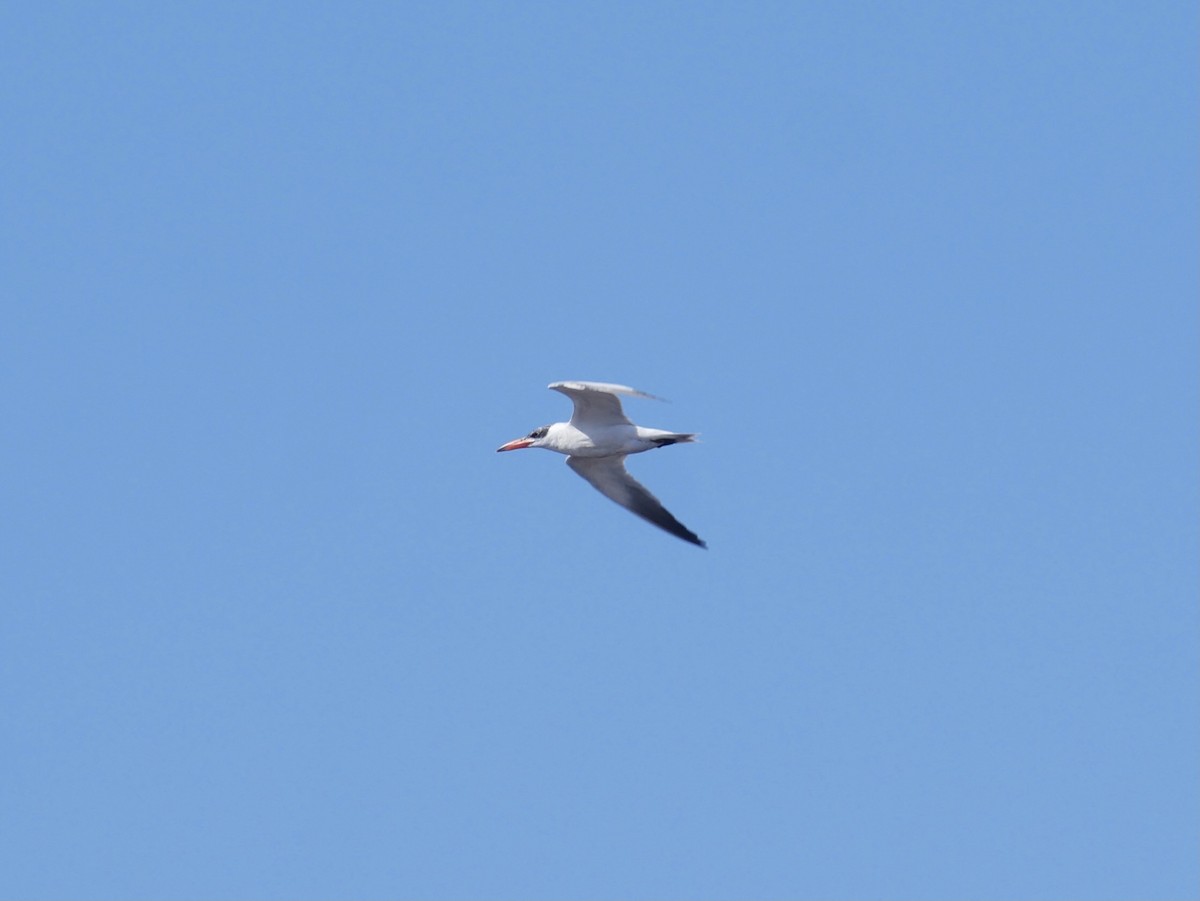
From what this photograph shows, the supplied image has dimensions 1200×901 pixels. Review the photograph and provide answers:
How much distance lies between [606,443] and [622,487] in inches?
64.3

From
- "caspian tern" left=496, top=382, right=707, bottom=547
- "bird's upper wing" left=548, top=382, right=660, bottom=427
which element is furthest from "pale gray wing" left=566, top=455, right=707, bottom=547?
"bird's upper wing" left=548, top=382, right=660, bottom=427

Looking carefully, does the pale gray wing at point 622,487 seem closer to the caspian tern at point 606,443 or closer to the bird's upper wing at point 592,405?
the caspian tern at point 606,443

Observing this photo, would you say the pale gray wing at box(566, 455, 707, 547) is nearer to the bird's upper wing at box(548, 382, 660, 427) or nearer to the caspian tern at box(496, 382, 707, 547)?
the caspian tern at box(496, 382, 707, 547)

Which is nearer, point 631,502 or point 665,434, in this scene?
point 665,434

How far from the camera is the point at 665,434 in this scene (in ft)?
90.1

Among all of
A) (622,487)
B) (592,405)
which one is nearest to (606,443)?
(592,405)

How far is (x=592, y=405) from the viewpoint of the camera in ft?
90.3

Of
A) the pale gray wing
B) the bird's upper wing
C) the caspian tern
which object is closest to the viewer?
the bird's upper wing

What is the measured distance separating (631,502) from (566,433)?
6.01 ft

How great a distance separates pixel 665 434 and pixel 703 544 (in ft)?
7.21

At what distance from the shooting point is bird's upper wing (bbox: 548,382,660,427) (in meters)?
26.5

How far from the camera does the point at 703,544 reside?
28781 mm

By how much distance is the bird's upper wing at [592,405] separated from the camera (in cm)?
2653

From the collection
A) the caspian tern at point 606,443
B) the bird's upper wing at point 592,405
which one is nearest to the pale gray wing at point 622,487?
the caspian tern at point 606,443
